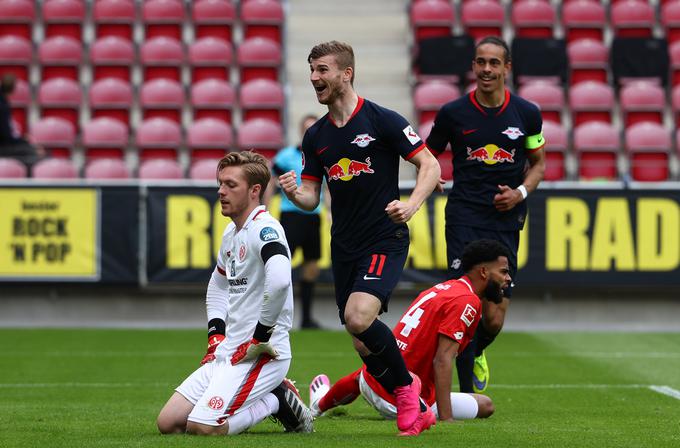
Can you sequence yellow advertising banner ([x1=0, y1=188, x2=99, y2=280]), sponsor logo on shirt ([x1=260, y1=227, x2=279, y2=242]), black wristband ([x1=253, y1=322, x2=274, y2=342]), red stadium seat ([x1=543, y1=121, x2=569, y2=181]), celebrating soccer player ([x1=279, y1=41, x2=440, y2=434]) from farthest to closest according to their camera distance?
red stadium seat ([x1=543, y1=121, x2=569, y2=181]) < yellow advertising banner ([x1=0, y1=188, x2=99, y2=280]) < celebrating soccer player ([x1=279, y1=41, x2=440, y2=434]) < sponsor logo on shirt ([x1=260, y1=227, x2=279, y2=242]) < black wristband ([x1=253, y1=322, x2=274, y2=342])

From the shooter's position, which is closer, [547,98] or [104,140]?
[104,140]

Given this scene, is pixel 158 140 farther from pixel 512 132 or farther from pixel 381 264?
pixel 381 264

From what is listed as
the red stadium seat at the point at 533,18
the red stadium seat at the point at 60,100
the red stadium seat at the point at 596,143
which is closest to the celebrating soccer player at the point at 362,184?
the red stadium seat at the point at 596,143

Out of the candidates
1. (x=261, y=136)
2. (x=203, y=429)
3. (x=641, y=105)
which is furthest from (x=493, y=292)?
(x=641, y=105)

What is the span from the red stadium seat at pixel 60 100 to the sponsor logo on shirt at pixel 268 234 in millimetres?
12004

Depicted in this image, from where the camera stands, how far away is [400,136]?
6578 mm

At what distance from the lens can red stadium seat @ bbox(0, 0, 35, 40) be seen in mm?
18875

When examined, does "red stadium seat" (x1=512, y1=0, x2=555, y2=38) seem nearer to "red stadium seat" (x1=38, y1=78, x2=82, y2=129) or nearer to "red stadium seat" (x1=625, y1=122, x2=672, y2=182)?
"red stadium seat" (x1=625, y1=122, x2=672, y2=182)

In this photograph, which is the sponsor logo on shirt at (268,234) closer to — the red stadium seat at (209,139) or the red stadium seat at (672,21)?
the red stadium seat at (209,139)

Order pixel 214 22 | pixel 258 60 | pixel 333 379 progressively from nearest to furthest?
1. pixel 333 379
2. pixel 258 60
3. pixel 214 22

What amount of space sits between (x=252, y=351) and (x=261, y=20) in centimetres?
1356

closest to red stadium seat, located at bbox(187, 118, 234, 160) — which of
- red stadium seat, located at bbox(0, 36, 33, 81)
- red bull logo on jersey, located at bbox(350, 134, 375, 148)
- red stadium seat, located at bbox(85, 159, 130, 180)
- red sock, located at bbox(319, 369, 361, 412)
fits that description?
red stadium seat, located at bbox(85, 159, 130, 180)

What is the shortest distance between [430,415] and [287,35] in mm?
14140

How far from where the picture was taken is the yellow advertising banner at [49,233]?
14094mm
